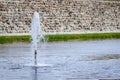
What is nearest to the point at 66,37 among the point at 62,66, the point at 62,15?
the point at 62,15

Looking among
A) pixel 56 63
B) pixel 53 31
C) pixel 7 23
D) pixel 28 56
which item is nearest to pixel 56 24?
pixel 53 31

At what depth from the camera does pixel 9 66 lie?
84.1 ft

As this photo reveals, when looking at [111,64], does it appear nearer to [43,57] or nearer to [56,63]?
[56,63]

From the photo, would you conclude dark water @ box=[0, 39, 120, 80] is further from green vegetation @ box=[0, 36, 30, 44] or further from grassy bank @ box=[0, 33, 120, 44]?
grassy bank @ box=[0, 33, 120, 44]

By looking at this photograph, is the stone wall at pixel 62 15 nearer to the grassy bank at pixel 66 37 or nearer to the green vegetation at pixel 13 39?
the grassy bank at pixel 66 37

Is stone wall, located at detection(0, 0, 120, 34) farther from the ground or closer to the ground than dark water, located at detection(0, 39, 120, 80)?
closer to the ground

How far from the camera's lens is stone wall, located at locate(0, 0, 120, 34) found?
174 ft

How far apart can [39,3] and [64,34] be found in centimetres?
480

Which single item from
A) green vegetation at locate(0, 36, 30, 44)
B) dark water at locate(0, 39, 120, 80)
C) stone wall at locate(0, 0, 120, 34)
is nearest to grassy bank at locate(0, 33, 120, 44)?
green vegetation at locate(0, 36, 30, 44)

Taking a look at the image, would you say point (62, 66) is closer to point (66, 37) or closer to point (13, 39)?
point (13, 39)

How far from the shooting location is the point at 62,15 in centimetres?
5606

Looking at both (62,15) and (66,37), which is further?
(62,15)

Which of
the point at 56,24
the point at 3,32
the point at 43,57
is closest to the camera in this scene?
the point at 43,57

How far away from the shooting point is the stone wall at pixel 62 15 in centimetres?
5306
